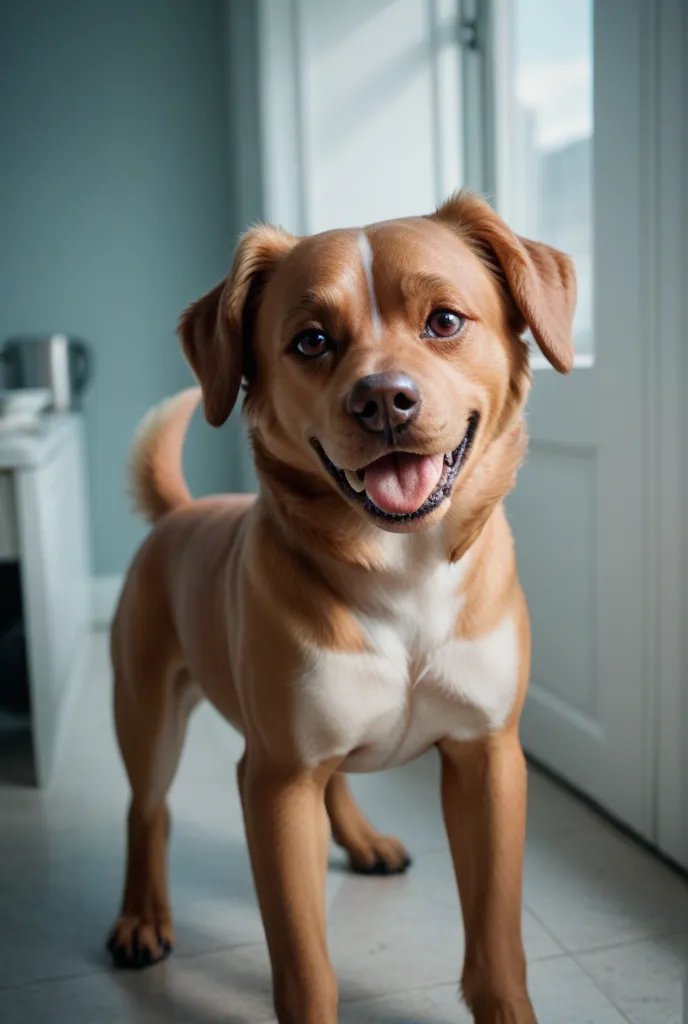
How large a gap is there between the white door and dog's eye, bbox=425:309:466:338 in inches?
25.6

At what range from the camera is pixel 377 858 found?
160 centimetres

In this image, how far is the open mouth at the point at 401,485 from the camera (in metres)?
0.92

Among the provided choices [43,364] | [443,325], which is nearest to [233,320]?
[443,325]

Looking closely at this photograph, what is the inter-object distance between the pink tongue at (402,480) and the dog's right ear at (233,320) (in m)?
0.21

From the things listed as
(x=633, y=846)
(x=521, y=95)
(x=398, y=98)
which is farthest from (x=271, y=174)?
(x=633, y=846)

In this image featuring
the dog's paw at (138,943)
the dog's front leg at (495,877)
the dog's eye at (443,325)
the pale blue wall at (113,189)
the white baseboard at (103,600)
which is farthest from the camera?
the white baseboard at (103,600)

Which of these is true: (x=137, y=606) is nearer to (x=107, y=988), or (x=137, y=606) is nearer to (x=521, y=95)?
(x=107, y=988)

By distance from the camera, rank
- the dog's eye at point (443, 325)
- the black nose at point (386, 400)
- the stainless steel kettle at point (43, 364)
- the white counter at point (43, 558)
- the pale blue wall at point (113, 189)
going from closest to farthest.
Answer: the black nose at point (386, 400) → the dog's eye at point (443, 325) → the white counter at point (43, 558) → the stainless steel kettle at point (43, 364) → the pale blue wall at point (113, 189)

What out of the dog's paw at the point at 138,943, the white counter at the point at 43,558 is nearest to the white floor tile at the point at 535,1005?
the dog's paw at the point at 138,943

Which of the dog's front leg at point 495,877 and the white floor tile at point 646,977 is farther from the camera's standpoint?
the white floor tile at point 646,977

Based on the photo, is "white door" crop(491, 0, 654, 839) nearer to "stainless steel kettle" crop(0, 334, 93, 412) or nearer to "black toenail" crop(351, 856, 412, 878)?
"black toenail" crop(351, 856, 412, 878)

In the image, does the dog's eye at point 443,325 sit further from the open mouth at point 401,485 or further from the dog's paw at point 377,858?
the dog's paw at point 377,858

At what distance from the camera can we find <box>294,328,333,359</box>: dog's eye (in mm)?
977

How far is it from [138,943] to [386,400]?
3.10ft
